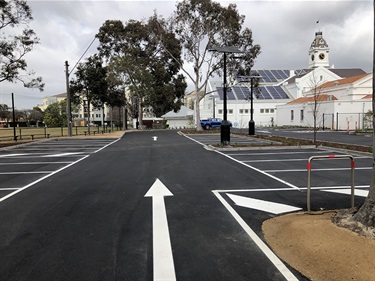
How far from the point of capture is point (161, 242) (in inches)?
178

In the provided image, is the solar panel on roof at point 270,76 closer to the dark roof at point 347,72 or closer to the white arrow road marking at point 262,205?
the dark roof at point 347,72

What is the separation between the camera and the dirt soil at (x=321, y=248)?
360 cm

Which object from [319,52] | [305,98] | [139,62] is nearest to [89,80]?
[139,62]

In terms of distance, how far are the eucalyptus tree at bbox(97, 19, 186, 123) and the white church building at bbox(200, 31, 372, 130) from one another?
9.23 metres

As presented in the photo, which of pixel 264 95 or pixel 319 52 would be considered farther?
pixel 319 52

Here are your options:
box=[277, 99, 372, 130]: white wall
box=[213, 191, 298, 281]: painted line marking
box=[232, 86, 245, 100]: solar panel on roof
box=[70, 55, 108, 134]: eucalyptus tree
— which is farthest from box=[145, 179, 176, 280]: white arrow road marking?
box=[232, 86, 245, 100]: solar panel on roof

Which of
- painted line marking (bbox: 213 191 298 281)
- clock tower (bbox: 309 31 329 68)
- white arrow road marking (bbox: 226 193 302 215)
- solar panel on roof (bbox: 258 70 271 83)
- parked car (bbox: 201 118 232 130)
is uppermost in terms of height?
clock tower (bbox: 309 31 329 68)

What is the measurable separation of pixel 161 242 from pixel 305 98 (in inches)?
1807

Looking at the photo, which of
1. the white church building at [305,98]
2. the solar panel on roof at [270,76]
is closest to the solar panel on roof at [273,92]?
the white church building at [305,98]

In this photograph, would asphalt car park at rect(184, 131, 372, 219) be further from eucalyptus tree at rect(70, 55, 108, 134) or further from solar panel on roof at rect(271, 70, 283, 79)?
solar panel on roof at rect(271, 70, 283, 79)

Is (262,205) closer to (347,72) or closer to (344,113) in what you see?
(344,113)

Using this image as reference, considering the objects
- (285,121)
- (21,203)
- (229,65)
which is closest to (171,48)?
(229,65)

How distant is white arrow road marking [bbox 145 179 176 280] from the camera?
3682mm

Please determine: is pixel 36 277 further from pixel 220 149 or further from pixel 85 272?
pixel 220 149
